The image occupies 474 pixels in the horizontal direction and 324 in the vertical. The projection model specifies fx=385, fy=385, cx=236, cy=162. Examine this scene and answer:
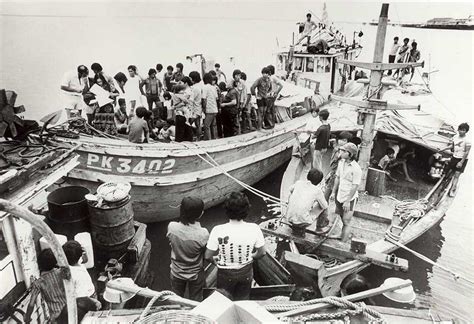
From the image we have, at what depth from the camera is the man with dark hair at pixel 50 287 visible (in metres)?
3.45

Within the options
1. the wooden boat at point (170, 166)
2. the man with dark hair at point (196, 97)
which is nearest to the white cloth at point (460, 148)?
the wooden boat at point (170, 166)

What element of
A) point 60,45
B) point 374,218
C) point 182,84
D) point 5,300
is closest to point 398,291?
point 5,300

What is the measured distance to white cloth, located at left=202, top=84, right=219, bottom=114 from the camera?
8039 mm

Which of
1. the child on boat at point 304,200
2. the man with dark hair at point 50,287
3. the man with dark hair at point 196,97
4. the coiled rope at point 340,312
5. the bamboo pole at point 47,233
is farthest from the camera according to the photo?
the man with dark hair at point 196,97

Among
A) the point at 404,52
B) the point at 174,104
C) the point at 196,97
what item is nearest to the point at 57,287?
the point at 174,104

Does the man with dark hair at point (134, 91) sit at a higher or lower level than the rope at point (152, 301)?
higher

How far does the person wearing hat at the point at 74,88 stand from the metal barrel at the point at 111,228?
10.3ft

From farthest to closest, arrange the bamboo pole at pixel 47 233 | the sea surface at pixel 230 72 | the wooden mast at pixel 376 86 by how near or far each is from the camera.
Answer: the sea surface at pixel 230 72 → the wooden mast at pixel 376 86 → the bamboo pole at pixel 47 233

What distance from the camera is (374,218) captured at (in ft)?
22.4

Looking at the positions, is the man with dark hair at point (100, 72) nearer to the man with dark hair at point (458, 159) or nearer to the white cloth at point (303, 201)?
the white cloth at point (303, 201)

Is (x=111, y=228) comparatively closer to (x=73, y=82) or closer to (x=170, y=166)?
(x=170, y=166)

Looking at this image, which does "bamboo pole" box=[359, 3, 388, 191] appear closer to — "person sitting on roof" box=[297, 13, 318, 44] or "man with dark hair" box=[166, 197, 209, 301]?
"man with dark hair" box=[166, 197, 209, 301]

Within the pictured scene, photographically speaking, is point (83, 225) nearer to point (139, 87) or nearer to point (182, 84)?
point (182, 84)

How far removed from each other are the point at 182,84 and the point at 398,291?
19.9 ft
